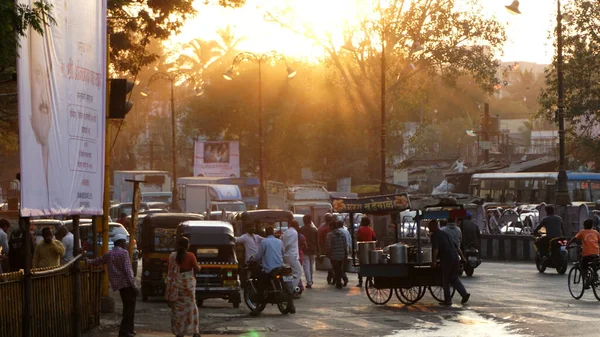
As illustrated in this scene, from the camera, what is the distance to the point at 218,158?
7931 centimetres

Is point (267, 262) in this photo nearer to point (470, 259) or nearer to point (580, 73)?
point (470, 259)

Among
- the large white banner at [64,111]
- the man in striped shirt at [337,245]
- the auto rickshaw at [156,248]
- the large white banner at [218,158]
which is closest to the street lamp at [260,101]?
the large white banner at [218,158]

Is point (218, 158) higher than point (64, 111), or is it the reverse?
point (218, 158)

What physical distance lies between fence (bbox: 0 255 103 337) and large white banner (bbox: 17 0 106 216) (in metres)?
1.06

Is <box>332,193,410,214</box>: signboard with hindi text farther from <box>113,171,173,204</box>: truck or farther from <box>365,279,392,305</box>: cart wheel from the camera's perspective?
<box>113,171,173,204</box>: truck

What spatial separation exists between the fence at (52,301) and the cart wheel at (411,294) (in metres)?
6.57

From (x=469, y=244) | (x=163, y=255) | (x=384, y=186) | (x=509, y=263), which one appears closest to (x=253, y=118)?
(x=384, y=186)

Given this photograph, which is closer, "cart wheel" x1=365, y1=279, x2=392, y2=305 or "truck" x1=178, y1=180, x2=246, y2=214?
"cart wheel" x1=365, y1=279, x2=392, y2=305

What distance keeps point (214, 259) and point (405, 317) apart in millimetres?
4729

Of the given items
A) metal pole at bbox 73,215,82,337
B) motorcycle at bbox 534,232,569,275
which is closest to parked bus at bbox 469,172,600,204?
motorcycle at bbox 534,232,569,275

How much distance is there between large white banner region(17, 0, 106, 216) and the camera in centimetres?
1262

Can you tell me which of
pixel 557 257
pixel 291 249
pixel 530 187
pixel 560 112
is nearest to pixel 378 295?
pixel 291 249

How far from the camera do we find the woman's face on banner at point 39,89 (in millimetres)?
12586

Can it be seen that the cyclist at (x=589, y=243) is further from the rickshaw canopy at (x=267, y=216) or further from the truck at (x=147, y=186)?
the truck at (x=147, y=186)
